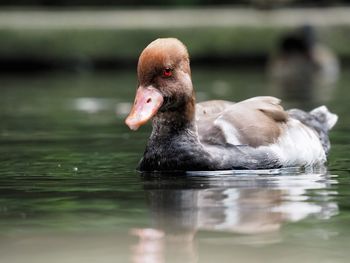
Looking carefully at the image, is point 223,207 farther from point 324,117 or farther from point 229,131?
point 324,117

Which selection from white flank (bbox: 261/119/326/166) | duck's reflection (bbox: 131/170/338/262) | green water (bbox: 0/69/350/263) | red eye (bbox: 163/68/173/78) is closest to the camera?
green water (bbox: 0/69/350/263)

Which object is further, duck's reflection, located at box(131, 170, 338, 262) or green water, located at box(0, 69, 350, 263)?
duck's reflection, located at box(131, 170, 338, 262)

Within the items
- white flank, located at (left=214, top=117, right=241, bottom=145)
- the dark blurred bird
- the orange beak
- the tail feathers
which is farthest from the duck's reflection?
the dark blurred bird

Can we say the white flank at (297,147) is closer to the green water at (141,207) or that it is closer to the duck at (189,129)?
the duck at (189,129)

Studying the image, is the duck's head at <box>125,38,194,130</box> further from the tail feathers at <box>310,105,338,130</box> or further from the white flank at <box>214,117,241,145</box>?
the tail feathers at <box>310,105,338,130</box>

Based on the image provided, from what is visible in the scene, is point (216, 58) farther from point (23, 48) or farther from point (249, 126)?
point (249, 126)

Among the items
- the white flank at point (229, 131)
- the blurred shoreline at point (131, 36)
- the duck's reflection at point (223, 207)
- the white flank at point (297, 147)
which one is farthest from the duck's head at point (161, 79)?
the blurred shoreline at point (131, 36)

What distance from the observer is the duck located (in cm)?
747

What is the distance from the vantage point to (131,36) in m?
21.5

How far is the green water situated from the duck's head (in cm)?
49

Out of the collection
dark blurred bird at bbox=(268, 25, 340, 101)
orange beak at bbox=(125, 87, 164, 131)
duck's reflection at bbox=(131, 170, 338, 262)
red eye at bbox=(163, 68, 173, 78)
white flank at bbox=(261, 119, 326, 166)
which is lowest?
duck's reflection at bbox=(131, 170, 338, 262)

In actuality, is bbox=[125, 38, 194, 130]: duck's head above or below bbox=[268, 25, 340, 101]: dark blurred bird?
below

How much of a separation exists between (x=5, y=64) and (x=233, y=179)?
1461 cm

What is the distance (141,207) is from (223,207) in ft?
1.49
